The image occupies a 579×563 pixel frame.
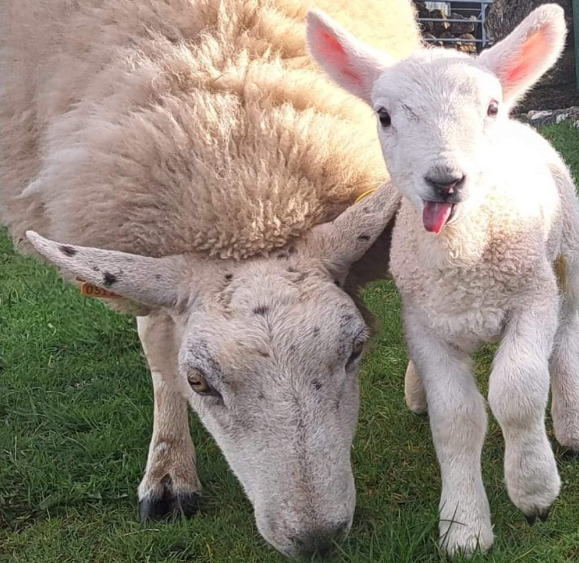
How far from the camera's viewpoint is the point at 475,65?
252 cm

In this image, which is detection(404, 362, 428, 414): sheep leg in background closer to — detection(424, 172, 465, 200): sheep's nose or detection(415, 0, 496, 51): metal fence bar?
detection(424, 172, 465, 200): sheep's nose

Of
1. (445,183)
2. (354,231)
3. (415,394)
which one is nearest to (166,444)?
(415,394)

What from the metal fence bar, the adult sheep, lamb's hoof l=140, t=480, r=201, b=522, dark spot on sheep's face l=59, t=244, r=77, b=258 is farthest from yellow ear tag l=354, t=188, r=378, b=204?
the metal fence bar

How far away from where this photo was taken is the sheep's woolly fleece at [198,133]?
295 centimetres

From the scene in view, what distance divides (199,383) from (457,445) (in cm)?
82

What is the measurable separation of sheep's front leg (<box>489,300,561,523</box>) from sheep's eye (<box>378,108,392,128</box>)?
26.0 inches

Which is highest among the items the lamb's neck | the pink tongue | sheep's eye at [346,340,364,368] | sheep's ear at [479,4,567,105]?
sheep's ear at [479,4,567,105]

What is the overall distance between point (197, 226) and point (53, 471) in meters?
1.55

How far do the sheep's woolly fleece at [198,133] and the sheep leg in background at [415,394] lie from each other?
3.38 ft

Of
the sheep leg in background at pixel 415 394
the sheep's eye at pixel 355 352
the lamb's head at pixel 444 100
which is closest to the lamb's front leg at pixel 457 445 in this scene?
the sheep's eye at pixel 355 352

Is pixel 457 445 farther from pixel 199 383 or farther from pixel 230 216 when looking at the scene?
pixel 230 216

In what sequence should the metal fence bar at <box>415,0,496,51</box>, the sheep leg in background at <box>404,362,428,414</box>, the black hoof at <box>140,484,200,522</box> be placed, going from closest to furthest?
1. the black hoof at <box>140,484,200,522</box>
2. the sheep leg in background at <box>404,362,428,414</box>
3. the metal fence bar at <box>415,0,496,51</box>

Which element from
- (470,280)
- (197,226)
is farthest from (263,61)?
(470,280)

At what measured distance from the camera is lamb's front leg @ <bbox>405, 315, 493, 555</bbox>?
2609 millimetres
